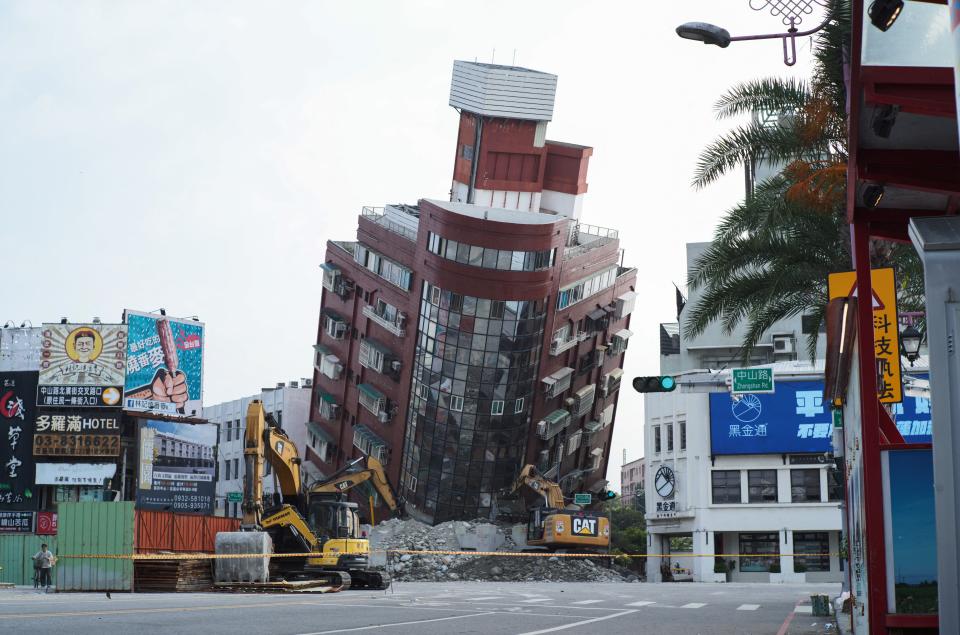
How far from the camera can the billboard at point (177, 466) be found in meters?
73.1

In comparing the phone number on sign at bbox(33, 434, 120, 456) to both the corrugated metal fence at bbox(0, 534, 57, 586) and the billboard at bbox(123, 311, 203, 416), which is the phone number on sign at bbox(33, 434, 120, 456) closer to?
the billboard at bbox(123, 311, 203, 416)

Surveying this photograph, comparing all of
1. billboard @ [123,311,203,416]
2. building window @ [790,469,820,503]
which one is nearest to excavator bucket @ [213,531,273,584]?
billboard @ [123,311,203,416]

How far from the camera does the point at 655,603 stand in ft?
87.6

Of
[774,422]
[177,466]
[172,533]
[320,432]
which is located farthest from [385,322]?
[172,533]

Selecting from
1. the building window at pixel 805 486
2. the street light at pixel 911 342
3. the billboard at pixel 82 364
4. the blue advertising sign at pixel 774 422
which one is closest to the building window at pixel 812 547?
the building window at pixel 805 486

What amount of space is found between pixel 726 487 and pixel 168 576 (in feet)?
148

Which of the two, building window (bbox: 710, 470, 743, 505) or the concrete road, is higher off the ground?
building window (bbox: 710, 470, 743, 505)

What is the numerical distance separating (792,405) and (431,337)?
21.4 meters

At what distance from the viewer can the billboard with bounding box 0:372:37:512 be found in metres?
68.9

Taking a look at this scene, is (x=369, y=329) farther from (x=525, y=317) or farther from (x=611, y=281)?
(x=611, y=281)

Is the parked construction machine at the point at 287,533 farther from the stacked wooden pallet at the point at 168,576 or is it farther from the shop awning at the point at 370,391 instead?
the shop awning at the point at 370,391

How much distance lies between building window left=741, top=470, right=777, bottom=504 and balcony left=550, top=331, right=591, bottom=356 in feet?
43.4

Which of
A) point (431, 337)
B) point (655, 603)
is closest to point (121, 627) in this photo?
point (655, 603)

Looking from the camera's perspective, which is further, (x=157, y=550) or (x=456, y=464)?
(x=456, y=464)
